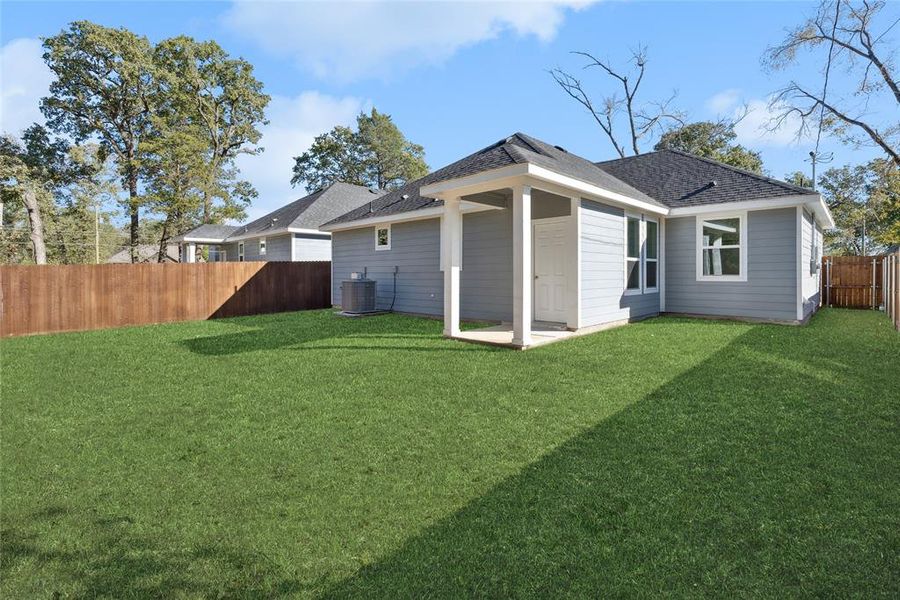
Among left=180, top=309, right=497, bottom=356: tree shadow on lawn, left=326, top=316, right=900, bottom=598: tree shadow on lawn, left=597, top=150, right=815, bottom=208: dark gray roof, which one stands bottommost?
left=326, top=316, right=900, bottom=598: tree shadow on lawn

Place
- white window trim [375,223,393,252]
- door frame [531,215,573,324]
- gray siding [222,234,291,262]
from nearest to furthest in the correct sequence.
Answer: door frame [531,215,573,324], white window trim [375,223,393,252], gray siding [222,234,291,262]

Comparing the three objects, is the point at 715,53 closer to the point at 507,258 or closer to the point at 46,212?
the point at 507,258

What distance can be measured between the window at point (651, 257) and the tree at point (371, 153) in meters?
24.8

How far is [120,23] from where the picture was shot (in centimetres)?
2277

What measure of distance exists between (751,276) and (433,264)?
650 cm

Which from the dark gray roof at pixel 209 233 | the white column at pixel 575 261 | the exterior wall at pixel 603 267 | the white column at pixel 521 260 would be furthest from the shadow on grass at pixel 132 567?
the dark gray roof at pixel 209 233

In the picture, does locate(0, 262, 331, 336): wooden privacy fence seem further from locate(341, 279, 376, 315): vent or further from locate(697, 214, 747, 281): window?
locate(697, 214, 747, 281): window

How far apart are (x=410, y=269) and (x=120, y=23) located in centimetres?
2335

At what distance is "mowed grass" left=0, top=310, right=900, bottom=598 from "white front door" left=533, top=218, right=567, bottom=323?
121 inches

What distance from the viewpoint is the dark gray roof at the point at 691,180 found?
9.02m

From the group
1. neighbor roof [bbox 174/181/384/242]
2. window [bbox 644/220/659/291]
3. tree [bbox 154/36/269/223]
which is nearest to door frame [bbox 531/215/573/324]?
window [bbox 644/220/659/291]

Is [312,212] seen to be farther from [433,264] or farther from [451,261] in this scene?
[451,261]

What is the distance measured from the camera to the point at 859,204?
2461 centimetres

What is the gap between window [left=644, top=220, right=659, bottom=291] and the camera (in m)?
9.72
